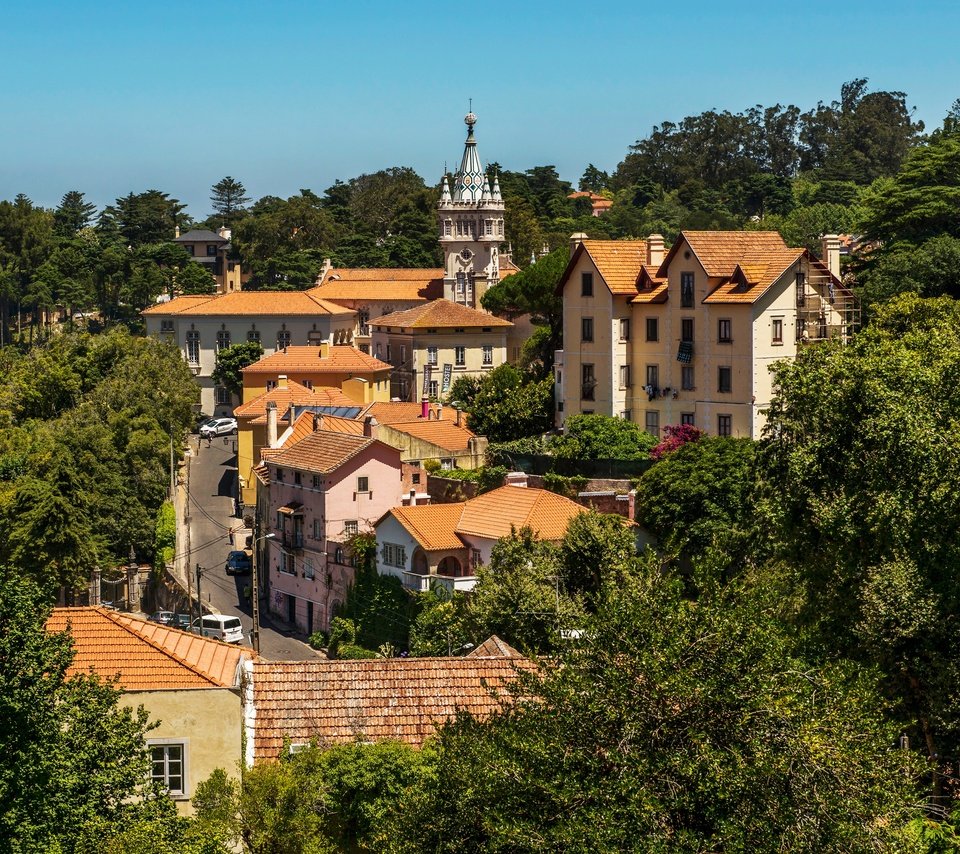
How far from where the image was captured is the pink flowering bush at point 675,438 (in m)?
50.6

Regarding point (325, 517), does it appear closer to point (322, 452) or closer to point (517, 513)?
point (322, 452)

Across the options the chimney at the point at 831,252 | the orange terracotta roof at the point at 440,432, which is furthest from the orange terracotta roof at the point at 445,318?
the chimney at the point at 831,252

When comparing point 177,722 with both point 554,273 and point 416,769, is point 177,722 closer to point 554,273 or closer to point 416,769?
point 416,769

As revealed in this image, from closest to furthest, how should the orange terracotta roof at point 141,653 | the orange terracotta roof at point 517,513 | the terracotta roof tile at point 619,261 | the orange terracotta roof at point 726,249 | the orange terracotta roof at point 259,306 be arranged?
the orange terracotta roof at point 141,653 → the orange terracotta roof at point 517,513 → the orange terracotta roof at point 726,249 → the terracotta roof tile at point 619,261 → the orange terracotta roof at point 259,306

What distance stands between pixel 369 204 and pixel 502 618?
4451 inches

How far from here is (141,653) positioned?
24.7 meters

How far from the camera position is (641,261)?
5688cm

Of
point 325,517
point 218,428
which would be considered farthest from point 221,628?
point 218,428

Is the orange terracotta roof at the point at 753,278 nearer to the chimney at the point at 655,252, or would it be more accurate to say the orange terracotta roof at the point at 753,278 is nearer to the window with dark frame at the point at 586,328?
the chimney at the point at 655,252

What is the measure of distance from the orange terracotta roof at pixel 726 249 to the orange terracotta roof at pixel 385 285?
49265 mm

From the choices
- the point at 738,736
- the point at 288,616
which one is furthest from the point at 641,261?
the point at 738,736

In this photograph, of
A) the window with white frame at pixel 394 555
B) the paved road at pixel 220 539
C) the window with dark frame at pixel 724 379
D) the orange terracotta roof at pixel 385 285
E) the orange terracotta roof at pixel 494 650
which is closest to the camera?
the orange terracotta roof at pixel 494 650

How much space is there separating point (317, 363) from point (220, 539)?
23.3 meters

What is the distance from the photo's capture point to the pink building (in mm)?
53406
